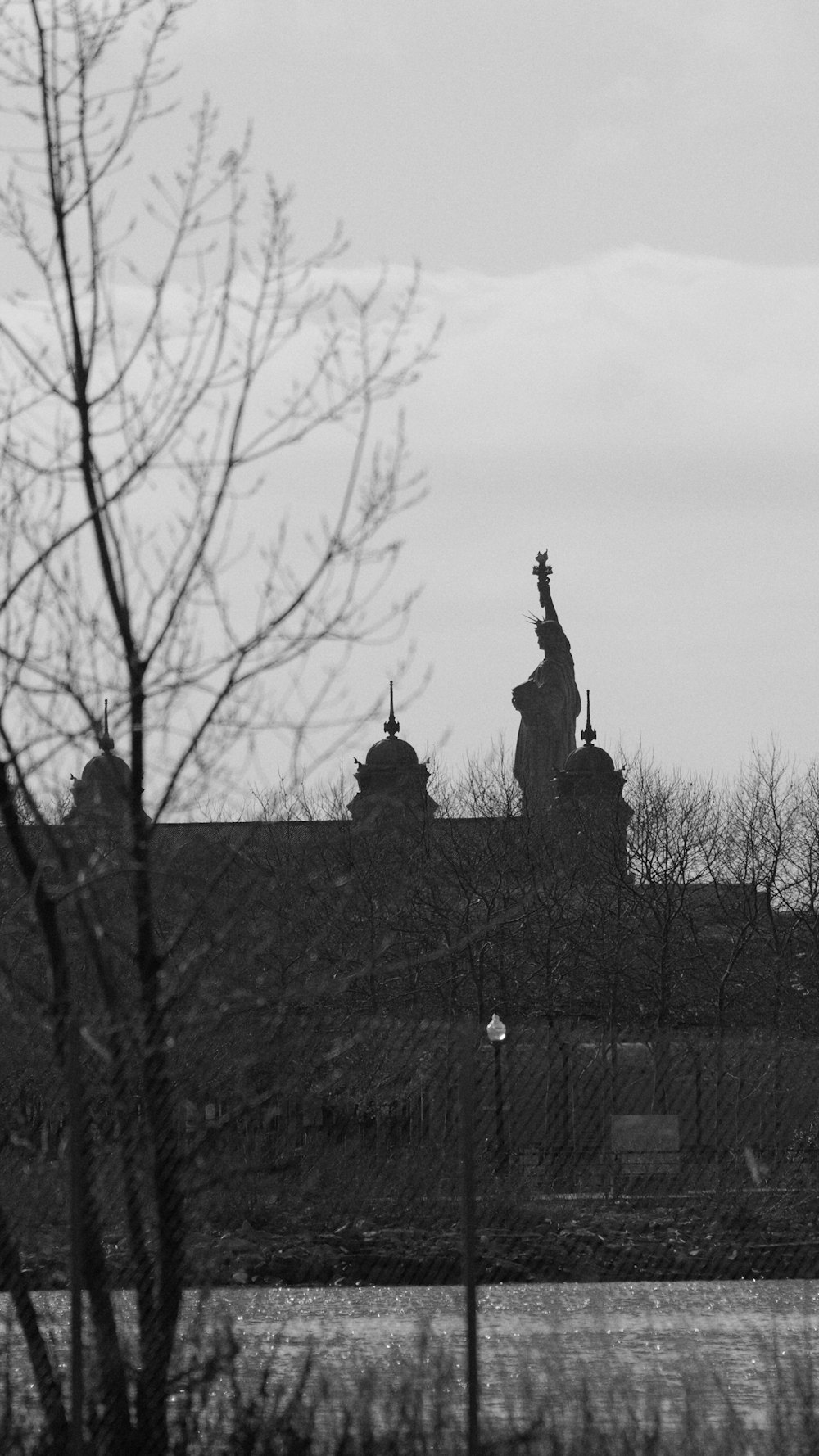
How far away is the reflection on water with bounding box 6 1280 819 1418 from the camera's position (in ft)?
27.5

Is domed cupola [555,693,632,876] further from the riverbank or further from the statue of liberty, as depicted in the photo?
the riverbank

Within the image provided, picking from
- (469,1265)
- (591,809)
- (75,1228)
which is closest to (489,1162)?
(469,1265)

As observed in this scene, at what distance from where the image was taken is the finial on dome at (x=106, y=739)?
723 centimetres

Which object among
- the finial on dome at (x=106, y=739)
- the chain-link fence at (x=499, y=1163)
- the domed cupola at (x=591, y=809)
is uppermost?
the domed cupola at (x=591, y=809)

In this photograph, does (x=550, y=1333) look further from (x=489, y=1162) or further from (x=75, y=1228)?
(x=75, y=1228)

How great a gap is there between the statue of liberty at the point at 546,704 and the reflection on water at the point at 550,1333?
4835 cm

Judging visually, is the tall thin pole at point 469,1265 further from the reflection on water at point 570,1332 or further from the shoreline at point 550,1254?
the shoreline at point 550,1254

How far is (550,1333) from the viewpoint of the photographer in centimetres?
1058

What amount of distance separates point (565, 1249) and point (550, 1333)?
2.59 m

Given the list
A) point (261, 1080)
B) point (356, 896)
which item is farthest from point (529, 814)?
point (261, 1080)

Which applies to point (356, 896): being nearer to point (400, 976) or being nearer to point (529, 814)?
point (400, 976)

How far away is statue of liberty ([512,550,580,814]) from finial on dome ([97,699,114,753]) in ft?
174

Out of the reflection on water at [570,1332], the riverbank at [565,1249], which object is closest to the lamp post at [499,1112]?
the reflection on water at [570,1332]

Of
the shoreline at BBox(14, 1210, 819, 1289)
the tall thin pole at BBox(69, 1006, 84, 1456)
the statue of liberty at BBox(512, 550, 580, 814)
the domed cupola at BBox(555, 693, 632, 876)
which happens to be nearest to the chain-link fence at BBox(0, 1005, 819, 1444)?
the shoreline at BBox(14, 1210, 819, 1289)
